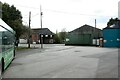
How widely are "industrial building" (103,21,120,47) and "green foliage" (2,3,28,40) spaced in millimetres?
17641

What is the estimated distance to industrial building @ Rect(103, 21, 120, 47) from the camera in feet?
177

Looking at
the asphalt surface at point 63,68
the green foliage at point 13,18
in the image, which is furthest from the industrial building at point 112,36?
the asphalt surface at point 63,68

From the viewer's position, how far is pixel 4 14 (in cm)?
4766

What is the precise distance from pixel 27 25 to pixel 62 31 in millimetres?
56434

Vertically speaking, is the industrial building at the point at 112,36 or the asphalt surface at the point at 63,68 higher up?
the industrial building at the point at 112,36

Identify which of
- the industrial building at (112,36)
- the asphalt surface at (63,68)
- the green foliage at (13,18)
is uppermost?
the green foliage at (13,18)

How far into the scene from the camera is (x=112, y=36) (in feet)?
178

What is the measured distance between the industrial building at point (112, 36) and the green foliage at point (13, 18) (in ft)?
57.9

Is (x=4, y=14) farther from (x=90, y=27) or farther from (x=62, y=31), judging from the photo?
(x=62, y=31)

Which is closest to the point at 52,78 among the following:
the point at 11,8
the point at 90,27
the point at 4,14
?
the point at 4,14

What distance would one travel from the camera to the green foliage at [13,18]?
158ft

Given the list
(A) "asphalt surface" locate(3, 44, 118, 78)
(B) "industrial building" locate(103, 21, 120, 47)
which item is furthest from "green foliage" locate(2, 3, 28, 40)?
(A) "asphalt surface" locate(3, 44, 118, 78)

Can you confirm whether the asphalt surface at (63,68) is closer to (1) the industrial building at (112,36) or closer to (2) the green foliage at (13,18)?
(2) the green foliage at (13,18)

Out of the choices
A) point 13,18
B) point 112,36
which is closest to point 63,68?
point 13,18
